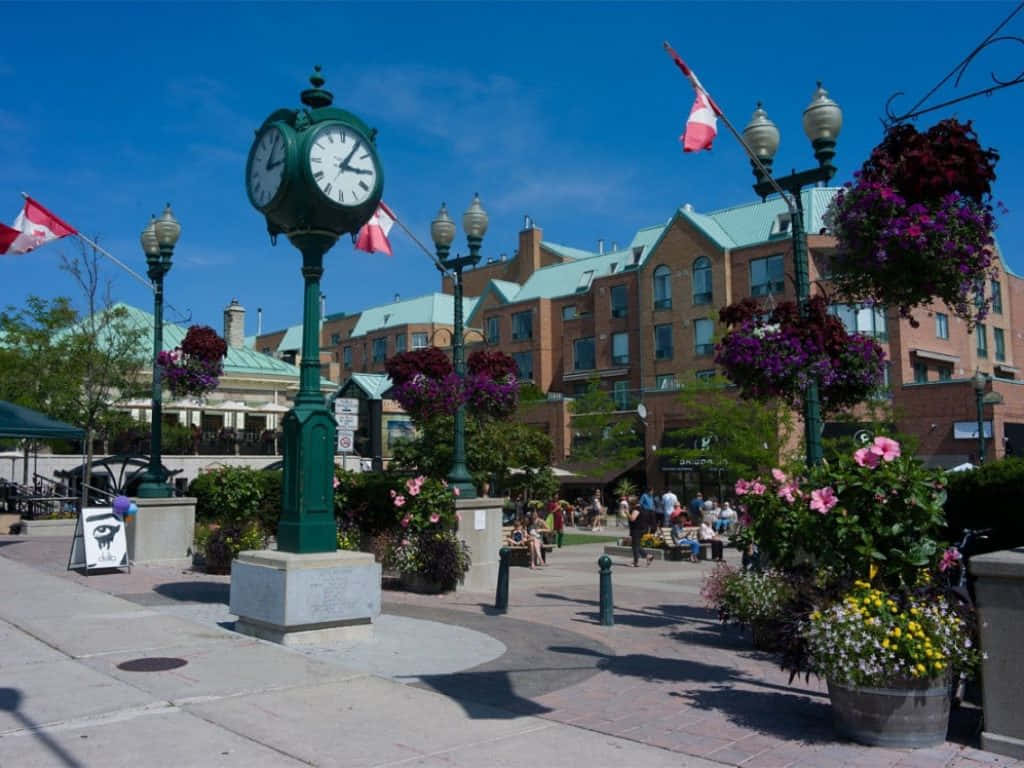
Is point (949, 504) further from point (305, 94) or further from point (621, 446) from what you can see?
point (621, 446)

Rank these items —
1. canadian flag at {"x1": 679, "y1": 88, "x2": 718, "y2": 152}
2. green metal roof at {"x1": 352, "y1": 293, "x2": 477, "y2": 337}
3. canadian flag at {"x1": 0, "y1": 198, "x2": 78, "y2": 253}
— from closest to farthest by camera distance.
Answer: canadian flag at {"x1": 679, "y1": 88, "x2": 718, "y2": 152}, canadian flag at {"x1": 0, "y1": 198, "x2": 78, "y2": 253}, green metal roof at {"x1": 352, "y1": 293, "x2": 477, "y2": 337}

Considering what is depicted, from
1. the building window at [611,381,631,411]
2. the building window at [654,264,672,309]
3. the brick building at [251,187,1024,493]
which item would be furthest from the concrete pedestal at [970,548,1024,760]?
the building window at [611,381,631,411]

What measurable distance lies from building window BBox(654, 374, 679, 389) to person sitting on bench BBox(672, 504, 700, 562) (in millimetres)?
26599

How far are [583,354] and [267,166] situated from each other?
49043 mm

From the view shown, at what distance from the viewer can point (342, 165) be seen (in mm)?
9906

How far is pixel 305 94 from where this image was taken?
10.2m

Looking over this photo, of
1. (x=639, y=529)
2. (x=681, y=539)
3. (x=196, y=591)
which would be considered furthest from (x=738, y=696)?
(x=681, y=539)

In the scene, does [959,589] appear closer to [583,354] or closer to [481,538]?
[481,538]

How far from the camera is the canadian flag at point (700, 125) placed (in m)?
10.1

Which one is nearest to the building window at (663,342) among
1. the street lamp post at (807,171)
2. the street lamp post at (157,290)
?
the street lamp post at (157,290)

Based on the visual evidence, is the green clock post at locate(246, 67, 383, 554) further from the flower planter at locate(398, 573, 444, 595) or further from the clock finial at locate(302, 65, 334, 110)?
the flower planter at locate(398, 573, 444, 595)

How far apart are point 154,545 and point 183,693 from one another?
1087 cm

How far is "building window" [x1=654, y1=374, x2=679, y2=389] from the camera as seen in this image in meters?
50.3

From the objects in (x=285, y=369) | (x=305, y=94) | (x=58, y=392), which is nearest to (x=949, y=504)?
(x=305, y=94)
